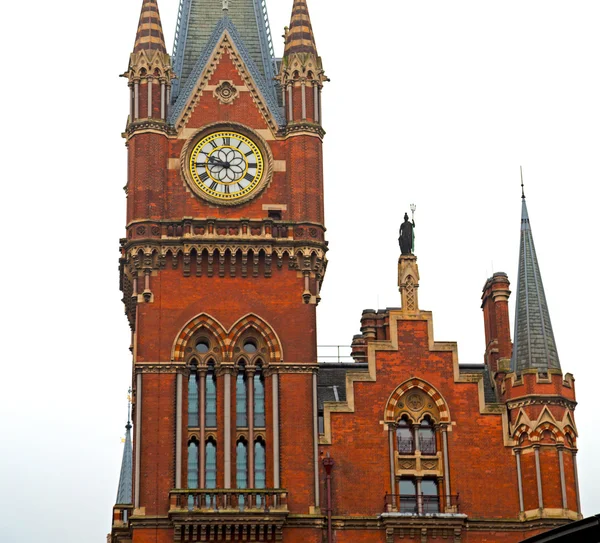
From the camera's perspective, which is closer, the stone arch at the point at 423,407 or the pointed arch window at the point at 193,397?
the pointed arch window at the point at 193,397

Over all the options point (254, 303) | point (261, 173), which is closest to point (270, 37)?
point (261, 173)

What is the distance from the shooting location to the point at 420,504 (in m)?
63.1

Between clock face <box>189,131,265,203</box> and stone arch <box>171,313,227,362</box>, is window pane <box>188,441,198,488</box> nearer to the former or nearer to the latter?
stone arch <box>171,313,227,362</box>

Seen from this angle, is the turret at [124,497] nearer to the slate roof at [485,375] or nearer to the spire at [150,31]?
the slate roof at [485,375]

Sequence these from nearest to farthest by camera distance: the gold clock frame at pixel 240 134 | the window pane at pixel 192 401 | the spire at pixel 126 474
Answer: the window pane at pixel 192 401 → the gold clock frame at pixel 240 134 → the spire at pixel 126 474

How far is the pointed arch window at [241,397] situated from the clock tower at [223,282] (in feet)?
0.25

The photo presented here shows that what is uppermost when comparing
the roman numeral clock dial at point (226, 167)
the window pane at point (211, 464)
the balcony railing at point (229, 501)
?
the roman numeral clock dial at point (226, 167)

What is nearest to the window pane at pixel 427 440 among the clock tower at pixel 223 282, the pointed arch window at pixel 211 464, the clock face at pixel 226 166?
the clock tower at pixel 223 282

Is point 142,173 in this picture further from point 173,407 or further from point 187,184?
point 173,407

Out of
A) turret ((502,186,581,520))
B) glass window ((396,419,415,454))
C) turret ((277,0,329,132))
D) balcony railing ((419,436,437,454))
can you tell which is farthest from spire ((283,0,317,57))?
balcony railing ((419,436,437,454))

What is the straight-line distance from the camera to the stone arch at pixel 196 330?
63916 mm

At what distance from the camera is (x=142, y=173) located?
66.2 m

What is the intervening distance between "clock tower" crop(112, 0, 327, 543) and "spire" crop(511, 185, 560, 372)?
795cm

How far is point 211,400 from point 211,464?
2509mm
